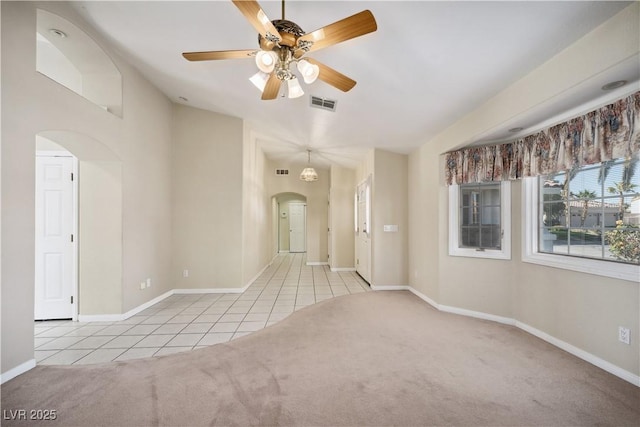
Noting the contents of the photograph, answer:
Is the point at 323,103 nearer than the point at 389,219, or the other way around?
the point at 323,103

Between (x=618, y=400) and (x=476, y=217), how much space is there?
2.22m

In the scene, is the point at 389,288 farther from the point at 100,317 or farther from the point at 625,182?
the point at 100,317

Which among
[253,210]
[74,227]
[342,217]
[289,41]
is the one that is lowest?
[74,227]

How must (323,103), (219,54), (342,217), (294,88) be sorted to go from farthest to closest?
(342,217), (323,103), (294,88), (219,54)

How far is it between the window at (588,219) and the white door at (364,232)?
2.71 metres

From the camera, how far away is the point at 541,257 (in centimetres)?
292

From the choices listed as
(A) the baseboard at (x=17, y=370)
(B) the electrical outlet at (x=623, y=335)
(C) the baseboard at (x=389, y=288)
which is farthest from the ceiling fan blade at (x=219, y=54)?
(C) the baseboard at (x=389, y=288)

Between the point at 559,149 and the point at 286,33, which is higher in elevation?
the point at 286,33

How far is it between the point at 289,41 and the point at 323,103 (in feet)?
5.59

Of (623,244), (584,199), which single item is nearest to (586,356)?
(623,244)

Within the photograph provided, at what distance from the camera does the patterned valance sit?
1.96m

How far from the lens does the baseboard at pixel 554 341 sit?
6.79ft

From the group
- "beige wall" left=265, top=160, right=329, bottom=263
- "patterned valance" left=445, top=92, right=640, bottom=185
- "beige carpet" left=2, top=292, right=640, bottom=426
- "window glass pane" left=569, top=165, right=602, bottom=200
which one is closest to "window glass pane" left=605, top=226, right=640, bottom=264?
"window glass pane" left=569, top=165, right=602, bottom=200

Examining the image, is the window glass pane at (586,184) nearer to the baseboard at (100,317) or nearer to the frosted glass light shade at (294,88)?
the frosted glass light shade at (294,88)
